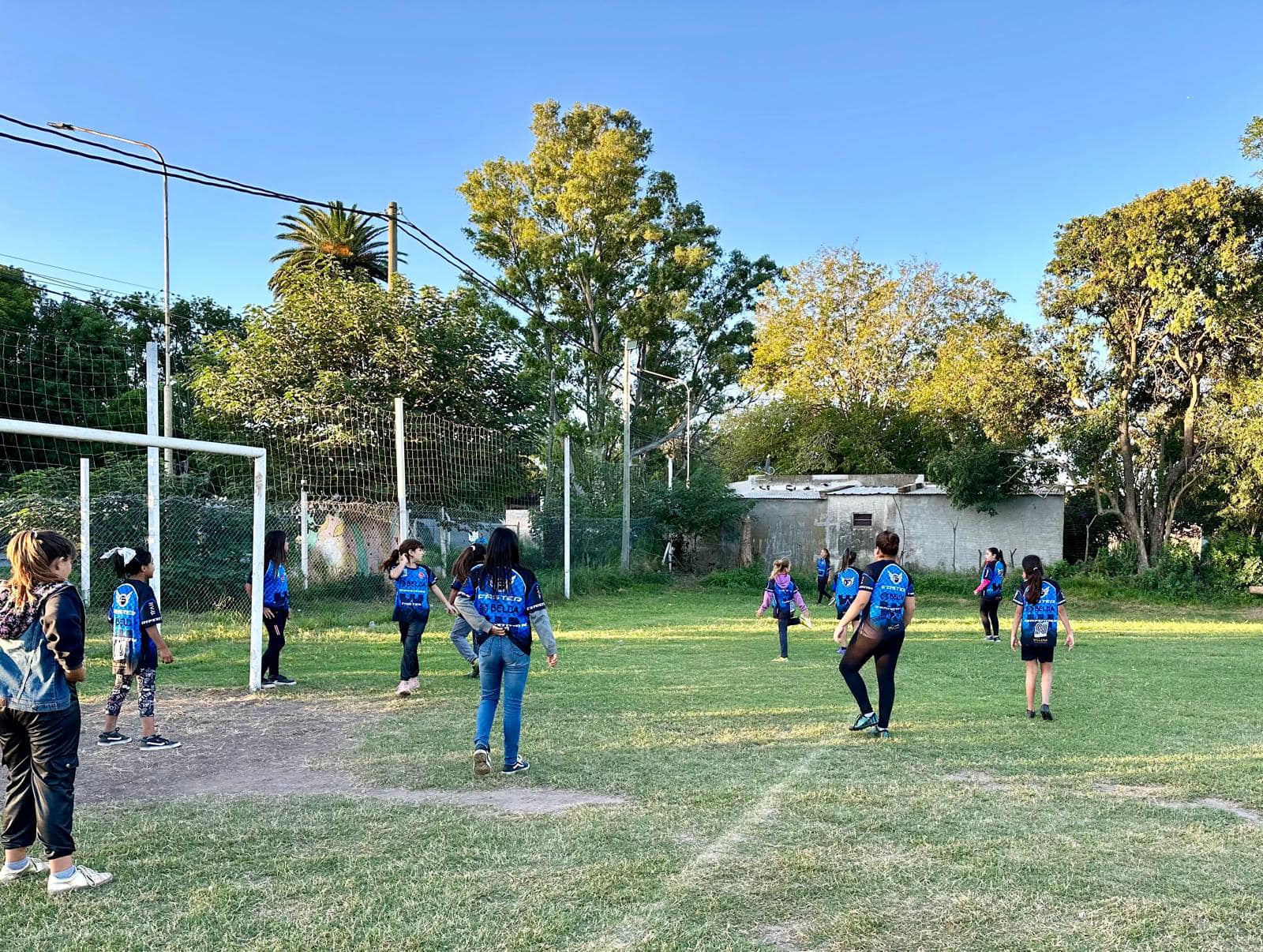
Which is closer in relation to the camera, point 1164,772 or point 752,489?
point 1164,772

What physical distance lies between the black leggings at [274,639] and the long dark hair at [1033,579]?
7.09 m

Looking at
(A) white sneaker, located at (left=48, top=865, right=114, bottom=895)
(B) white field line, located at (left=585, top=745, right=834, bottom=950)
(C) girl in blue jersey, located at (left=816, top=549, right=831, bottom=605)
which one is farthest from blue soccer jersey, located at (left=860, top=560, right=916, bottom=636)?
(C) girl in blue jersey, located at (left=816, top=549, right=831, bottom=605)

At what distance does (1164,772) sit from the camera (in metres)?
6.00

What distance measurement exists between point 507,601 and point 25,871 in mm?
2817

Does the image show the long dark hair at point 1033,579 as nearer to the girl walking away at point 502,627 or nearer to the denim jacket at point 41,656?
the girl walking away at point 502,627

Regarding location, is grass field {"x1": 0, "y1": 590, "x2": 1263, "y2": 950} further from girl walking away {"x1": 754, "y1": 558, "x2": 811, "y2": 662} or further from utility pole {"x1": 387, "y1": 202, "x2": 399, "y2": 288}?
utility pole {"x1": 387, "y1": 202, "x2": 399, "y2": 288}

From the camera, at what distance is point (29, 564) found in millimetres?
3951

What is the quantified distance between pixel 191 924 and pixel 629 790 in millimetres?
2596

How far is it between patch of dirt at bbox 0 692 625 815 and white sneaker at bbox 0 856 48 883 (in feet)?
4.14

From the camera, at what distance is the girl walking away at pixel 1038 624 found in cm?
766

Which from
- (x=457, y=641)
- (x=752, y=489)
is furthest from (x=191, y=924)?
(x=752, y=489)

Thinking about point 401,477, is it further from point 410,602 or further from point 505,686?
point 505,686

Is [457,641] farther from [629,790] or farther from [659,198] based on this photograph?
[659,198]

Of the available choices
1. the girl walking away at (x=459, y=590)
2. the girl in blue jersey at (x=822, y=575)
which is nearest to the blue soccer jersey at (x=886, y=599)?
the girl walking away at (x=459, y=590)
